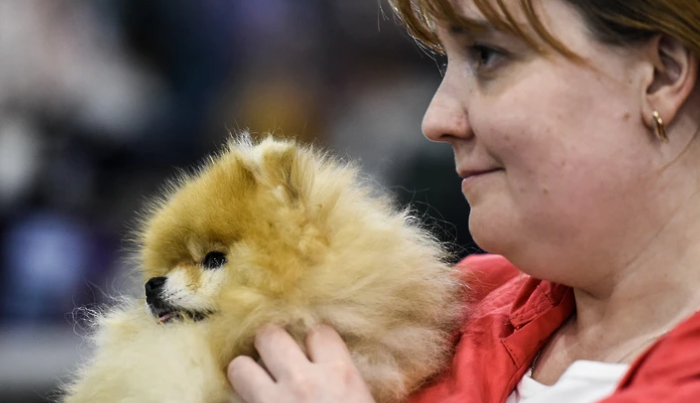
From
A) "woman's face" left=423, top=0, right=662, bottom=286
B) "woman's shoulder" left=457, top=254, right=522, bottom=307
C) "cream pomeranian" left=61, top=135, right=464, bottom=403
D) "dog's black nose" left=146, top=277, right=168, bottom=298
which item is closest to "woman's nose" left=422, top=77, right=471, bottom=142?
"woman's face" left=423, top=0, right=662, bottom=286

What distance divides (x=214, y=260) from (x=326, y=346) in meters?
0.16

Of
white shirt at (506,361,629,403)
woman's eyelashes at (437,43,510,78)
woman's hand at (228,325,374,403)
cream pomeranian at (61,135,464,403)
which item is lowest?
white shirt at (506,361,629,403)

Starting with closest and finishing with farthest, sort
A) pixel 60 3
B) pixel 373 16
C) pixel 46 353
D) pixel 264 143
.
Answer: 1. pixel 264 143
2. pixel 46 353
3. pixel 60 3
4. pixel 373 16

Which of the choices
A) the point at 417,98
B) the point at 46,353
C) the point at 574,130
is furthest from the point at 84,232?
the point at 574,130

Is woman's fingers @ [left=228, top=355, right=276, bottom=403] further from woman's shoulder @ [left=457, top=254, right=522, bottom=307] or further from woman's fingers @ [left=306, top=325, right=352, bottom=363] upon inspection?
woman's shoulder @ [left=457, top=254, right=522, bottom=307]

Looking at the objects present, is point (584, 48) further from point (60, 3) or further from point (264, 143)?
point (60, 3)

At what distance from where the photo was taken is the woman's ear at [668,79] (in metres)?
0.81

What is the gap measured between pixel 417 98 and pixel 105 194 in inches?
37.6

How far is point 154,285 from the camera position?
3.01ft

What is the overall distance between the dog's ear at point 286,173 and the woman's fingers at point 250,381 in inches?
7.4

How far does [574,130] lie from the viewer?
0.83 meters

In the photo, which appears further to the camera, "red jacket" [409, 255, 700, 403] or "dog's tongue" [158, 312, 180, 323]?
"dog's tongue" [158, 312, 180, 323]

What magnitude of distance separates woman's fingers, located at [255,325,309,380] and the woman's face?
9.5 inches

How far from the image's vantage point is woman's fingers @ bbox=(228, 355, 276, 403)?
851mm
